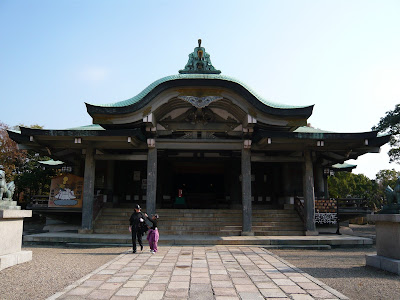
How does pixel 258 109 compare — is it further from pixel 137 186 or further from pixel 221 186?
pixel 221 186

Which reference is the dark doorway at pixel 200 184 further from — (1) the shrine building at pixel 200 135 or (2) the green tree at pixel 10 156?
(2) the green tree at pixel 10 156

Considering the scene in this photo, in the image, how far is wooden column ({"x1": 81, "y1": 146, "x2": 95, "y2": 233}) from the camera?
13.7 m

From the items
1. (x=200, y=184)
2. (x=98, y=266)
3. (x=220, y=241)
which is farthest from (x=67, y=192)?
(x=200, y=184)

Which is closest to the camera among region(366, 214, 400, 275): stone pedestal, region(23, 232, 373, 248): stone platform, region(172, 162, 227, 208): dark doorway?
region(366, 214, 400, 275): stone pedestal

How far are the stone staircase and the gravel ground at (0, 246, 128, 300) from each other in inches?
145

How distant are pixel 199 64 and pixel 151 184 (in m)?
7.26

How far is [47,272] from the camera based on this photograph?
709 centimetres

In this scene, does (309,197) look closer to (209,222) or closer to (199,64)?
(209,222)

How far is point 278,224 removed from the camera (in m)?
14.5

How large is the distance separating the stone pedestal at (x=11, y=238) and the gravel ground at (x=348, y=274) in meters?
7.11

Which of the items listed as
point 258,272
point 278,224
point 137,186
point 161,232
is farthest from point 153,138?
point 258,272

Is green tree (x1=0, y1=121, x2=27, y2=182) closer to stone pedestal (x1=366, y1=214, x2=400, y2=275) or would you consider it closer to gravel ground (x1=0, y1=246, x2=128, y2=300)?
gravel ground (x1=0, y1=246, x2=128, y2=300)

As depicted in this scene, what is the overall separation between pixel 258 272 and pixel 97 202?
10.2m

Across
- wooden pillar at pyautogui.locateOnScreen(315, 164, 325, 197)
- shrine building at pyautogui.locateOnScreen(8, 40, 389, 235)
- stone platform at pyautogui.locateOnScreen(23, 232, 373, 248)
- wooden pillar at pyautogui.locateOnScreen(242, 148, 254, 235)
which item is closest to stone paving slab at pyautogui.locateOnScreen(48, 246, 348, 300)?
stone platform at pyautogui.locateOnScreen(23, 232, 373, 248)
